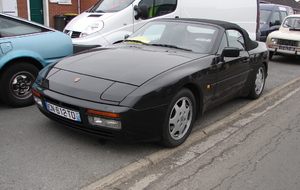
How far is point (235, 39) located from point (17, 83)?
3.47 metres

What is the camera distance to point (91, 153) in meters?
3.39

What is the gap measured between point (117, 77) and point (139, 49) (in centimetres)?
110

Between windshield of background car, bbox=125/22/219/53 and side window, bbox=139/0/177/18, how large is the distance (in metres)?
3.15

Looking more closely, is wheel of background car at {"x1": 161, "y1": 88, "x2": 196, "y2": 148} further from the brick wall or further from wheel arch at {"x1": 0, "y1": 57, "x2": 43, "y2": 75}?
the brick wall

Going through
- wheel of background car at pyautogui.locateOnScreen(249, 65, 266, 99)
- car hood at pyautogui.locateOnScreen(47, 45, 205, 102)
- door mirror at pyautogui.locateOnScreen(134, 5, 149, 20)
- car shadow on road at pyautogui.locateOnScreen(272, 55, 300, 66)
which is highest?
door mirror at pyautogui.locateOnScreen(134, 5, 149, 20)

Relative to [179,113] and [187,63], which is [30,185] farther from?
[187,63]

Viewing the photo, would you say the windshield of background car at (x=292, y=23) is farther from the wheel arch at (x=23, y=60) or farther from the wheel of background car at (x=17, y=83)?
the wheel of background car at (x=17, y=83)

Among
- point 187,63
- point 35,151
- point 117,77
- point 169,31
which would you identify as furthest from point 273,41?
point 35,151

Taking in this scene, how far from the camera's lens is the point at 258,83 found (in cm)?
574

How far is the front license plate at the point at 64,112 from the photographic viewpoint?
3.24 m

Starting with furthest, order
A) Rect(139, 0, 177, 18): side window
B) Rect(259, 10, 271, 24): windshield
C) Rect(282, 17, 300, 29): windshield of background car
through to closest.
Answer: Rect(259, 10, 271, 24): windshield
Rect(282, 17, 300, 29): windshield of background car
Rect(139, 0, 177, 18): side window

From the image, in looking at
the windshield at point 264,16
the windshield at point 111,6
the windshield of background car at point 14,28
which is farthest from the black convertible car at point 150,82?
the windshield at point 264,16

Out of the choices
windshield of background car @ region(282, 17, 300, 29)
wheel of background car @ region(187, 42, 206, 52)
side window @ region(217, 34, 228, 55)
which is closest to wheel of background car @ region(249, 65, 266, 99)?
side window @ region(217, 34, 228, 55)

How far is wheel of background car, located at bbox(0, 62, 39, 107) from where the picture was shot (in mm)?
4523
